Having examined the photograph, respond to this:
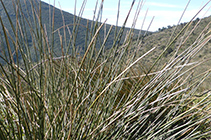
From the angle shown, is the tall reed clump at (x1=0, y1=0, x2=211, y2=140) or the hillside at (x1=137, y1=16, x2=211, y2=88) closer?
the tall reed clump at (x1=0, y1=0, x2=211, y2=140)

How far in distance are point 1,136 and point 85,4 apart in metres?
0.64

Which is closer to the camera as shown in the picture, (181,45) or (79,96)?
(79,96)

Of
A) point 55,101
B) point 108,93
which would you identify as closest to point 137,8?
point 108,93

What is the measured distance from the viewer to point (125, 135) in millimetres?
908

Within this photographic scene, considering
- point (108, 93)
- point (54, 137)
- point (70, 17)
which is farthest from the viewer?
point (70, 17)

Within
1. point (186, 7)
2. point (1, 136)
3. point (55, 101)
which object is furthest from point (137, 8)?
point (1, 136)

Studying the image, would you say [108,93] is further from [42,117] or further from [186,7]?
[186,7]

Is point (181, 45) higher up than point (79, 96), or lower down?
higher up

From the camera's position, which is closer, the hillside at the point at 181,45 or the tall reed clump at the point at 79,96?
the tall reed clump at the point at 79,96

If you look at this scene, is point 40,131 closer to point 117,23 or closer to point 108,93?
point 108,93

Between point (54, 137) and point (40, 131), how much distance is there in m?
0.08

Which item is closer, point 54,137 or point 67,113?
point 54,137

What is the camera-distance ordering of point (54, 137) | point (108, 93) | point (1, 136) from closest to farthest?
point (1, 136)
point (54, 137)
point (108, 93)

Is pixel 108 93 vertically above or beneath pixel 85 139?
above
